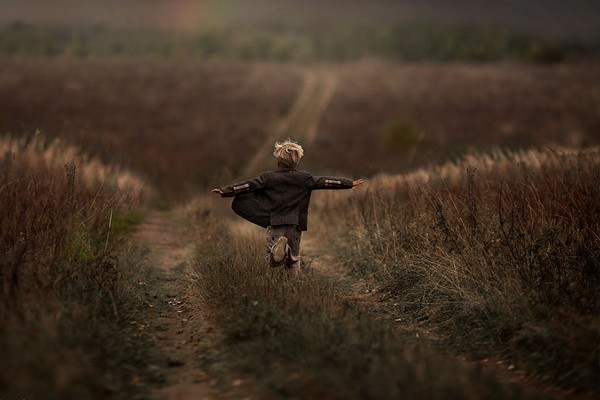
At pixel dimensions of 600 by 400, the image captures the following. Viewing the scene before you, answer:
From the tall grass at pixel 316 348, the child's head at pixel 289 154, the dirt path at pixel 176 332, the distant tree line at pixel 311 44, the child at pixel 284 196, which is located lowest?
the dirt path at pixel 176 332

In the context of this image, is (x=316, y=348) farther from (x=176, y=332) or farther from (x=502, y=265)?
(x=502, y=265)

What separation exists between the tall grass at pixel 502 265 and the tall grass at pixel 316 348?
71 centimetres

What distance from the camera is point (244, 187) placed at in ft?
19.0

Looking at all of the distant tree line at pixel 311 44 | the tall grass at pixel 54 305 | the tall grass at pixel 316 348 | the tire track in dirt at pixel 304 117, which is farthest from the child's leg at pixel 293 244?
the distant tree line at pixel 311 44

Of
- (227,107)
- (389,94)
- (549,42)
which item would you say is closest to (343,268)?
(227,107)

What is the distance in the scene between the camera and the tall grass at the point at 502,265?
13.3 ft

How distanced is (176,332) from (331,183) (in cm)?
209

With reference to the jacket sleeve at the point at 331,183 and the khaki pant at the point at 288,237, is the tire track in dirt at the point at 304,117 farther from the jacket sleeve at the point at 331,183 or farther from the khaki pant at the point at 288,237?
the jacket sleeve at the point at 331,183

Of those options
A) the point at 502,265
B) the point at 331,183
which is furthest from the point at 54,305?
the point at 502,265

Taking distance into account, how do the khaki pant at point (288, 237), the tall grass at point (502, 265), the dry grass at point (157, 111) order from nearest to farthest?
the tall grass at point (502, 265) < the khaki pant at point (288, 237) < the dry grass at point (157, 111)

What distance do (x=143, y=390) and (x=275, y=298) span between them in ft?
4.70

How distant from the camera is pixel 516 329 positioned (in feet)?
14.4

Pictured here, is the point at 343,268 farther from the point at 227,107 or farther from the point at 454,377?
the point at 227,107

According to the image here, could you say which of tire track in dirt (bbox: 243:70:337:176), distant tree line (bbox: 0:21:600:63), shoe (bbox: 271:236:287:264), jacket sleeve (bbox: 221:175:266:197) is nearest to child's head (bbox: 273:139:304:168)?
jacket sleeve (bbox: 221:175:266:197)
